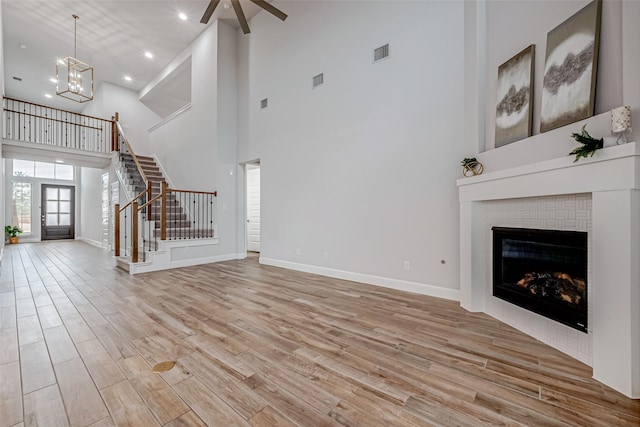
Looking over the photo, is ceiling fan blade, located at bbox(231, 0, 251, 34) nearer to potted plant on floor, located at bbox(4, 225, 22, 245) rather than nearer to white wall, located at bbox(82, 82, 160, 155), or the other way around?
white wall, located at bbox(82, 82, 160, 155)

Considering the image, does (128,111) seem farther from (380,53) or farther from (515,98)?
(515,98)

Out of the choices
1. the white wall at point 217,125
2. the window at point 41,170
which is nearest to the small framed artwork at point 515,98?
the white wall at point 217,125

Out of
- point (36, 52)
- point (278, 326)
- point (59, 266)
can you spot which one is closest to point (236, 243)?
point (59, 266)

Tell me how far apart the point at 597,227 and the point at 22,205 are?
16342 mm

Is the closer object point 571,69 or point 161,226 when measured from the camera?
point 571,69

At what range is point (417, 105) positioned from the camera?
3.57 meters

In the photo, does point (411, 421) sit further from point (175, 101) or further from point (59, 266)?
point (175, 101)

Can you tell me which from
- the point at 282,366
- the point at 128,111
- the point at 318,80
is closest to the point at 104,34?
the point at 128,111

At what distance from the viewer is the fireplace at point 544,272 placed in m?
2.03

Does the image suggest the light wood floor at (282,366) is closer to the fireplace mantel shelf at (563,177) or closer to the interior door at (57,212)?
the fireplace mantel shelf at (563,177)

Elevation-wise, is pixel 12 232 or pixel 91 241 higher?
pixel 12 232

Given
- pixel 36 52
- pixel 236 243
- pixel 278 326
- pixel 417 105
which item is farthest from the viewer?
pixel 36 52

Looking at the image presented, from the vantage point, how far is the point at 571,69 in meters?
2.17

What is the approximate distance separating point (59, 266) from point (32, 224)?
8225 mm
